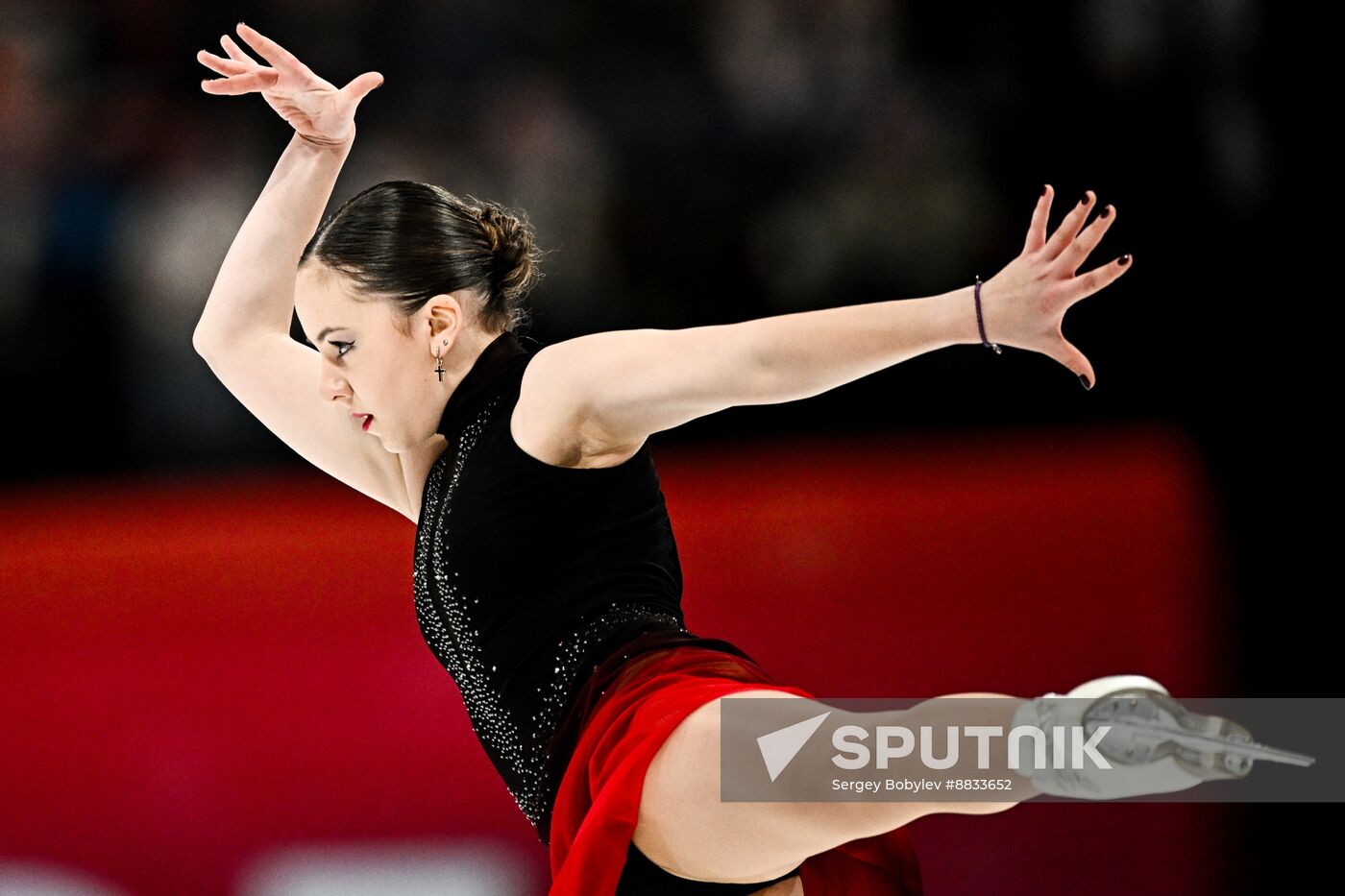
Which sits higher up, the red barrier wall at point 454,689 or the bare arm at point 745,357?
the bare arm at point 745,357

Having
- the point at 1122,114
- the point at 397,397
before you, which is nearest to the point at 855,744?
the point at 397,397

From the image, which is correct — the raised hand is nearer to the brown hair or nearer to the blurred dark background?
the brown hair

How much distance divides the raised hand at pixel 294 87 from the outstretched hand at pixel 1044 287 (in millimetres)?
1061

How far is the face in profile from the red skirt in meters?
0.50

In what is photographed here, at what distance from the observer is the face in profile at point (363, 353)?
2133 millimetres

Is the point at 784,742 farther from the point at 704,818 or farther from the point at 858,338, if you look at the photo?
the point at 858,338

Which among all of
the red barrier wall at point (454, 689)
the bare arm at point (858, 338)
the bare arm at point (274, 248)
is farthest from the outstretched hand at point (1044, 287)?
the red barrier wall at point (454, 689)

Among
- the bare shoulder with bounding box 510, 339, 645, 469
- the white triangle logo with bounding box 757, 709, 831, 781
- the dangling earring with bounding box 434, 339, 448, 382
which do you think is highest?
the dangling earring with bounding box 434, 339, 448, 382

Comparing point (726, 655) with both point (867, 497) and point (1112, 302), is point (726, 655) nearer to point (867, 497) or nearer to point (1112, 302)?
point (867, 497)

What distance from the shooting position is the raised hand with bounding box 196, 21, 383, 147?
228cm

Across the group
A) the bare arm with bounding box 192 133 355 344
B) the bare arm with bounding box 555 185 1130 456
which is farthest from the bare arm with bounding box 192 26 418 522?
the bare arm with bounding box 555 185 1130 456

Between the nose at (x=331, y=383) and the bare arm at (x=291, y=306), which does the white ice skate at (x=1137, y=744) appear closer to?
the nose at (x=331, y=383)

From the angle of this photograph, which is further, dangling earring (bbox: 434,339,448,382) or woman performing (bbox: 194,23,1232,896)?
dangling earring (bbox: 434,339,448,382)

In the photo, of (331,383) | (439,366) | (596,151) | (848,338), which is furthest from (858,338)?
(596,151)
